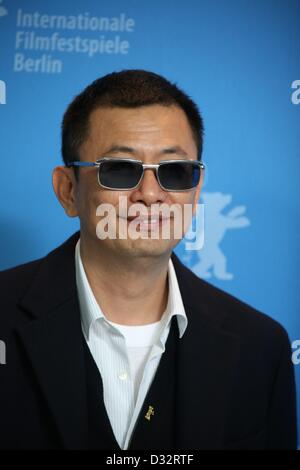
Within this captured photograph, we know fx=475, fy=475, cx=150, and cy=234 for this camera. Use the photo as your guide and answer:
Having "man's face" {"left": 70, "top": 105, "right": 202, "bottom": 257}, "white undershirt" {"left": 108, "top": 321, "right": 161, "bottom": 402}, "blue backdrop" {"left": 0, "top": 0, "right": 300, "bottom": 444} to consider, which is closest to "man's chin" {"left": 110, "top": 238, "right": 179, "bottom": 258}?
"man's face" {"left": 70, "top": 105, "right": 202, "bottom": 257}

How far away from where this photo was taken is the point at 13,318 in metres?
1.29

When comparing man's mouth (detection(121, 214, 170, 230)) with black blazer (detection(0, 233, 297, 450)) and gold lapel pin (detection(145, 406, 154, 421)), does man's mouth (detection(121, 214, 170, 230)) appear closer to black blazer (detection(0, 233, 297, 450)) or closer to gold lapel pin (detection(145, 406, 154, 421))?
black blazer (detection(0, 233, 297, 450))

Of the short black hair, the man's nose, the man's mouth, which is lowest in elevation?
the man's mouth

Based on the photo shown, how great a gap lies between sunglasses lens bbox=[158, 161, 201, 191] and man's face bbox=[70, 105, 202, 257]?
2 cm

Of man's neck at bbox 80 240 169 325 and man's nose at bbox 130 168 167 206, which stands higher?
man's nose at bbox 130 168 167 206

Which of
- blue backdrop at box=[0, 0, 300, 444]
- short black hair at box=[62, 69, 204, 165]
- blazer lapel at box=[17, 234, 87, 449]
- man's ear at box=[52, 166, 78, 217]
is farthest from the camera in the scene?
blue backdrop at box=[0, 0, 300, 444]

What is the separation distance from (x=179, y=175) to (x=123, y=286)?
0.35 meters

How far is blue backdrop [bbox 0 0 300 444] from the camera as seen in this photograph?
1716 millimetres

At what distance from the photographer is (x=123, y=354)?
1.28m

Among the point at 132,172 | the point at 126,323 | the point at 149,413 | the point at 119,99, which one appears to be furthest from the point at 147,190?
the point at 149,413

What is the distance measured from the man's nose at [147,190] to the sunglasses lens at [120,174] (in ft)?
0.05

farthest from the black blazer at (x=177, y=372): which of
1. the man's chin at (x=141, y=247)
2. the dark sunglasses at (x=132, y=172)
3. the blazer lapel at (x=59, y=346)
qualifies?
the dark sunglasses at (x=132, y=172)
